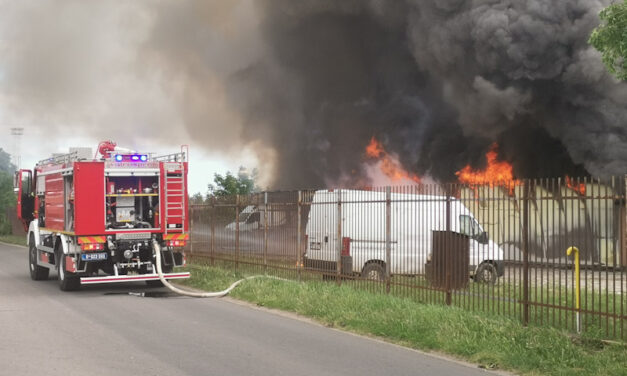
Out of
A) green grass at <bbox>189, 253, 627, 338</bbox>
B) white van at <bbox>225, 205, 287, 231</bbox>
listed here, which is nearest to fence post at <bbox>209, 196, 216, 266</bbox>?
white van at <bbox>225, 205, 287, 231</bbox>

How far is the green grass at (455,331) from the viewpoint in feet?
23.3

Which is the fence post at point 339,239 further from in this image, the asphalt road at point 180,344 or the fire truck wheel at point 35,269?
the fire truck wheel at point 35,269

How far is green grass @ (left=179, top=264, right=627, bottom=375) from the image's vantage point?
280 inches

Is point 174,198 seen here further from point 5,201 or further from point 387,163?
point 5,201

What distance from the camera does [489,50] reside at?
2552 centimetres

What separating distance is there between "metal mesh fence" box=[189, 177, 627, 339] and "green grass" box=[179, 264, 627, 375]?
1.56 ft

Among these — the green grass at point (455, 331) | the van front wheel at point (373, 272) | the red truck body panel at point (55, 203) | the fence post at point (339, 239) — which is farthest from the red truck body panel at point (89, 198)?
the van front wheel at point (373, 272)

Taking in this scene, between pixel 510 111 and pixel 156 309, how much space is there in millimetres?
18507

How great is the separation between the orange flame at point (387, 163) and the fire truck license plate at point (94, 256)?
22253mm

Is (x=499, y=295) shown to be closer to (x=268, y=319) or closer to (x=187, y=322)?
(x=268, y=319)

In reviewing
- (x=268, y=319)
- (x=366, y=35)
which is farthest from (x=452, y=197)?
(x=366, y=35)

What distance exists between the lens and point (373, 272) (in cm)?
1293

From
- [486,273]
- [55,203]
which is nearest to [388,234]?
[486,273]

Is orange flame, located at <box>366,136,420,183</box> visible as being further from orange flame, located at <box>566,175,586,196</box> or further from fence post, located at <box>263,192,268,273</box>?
orange flame, located at <box>566,175,586,196</box>
